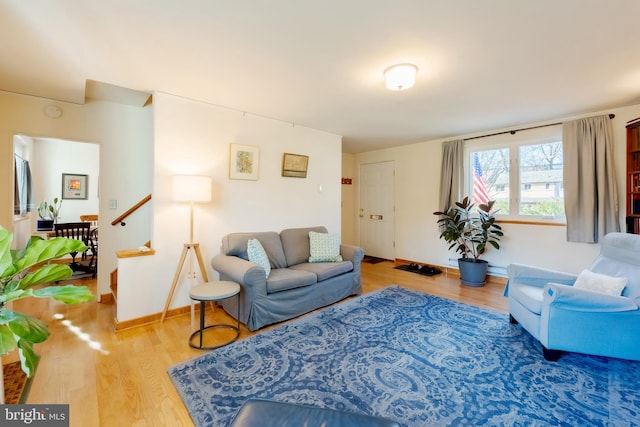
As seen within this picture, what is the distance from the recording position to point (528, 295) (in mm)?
2348

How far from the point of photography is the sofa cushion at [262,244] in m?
3.10

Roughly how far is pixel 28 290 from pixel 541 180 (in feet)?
16.3

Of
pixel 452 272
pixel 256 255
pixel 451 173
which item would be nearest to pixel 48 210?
pixel 256 255

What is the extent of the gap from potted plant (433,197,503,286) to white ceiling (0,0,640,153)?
154 cm

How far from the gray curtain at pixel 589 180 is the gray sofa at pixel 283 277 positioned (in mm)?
2697

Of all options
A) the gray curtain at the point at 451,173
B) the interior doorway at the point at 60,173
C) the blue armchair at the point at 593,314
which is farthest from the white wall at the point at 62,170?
the blue armchair at the point at 593,314

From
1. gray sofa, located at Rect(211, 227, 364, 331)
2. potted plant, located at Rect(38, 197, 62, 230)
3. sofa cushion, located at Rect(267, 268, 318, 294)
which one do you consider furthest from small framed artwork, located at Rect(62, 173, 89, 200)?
sofa cushion, located at Rect(267, 268, 318, 294)

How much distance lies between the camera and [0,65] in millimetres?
Result: 2277

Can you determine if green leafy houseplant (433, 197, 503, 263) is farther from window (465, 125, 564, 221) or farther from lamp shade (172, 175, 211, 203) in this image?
lamp shade (172, 175, 211, 203)

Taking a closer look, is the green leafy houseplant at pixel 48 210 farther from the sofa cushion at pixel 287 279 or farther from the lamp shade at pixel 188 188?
the sofa cushion at pixel 287 279

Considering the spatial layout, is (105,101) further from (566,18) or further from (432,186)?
(432,186)

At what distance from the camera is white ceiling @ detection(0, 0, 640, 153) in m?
1.65

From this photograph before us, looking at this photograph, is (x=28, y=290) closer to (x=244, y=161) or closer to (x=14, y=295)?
(x=14, y=295)

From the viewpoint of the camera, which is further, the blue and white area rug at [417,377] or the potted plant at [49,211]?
the potted plant at [49,211]
